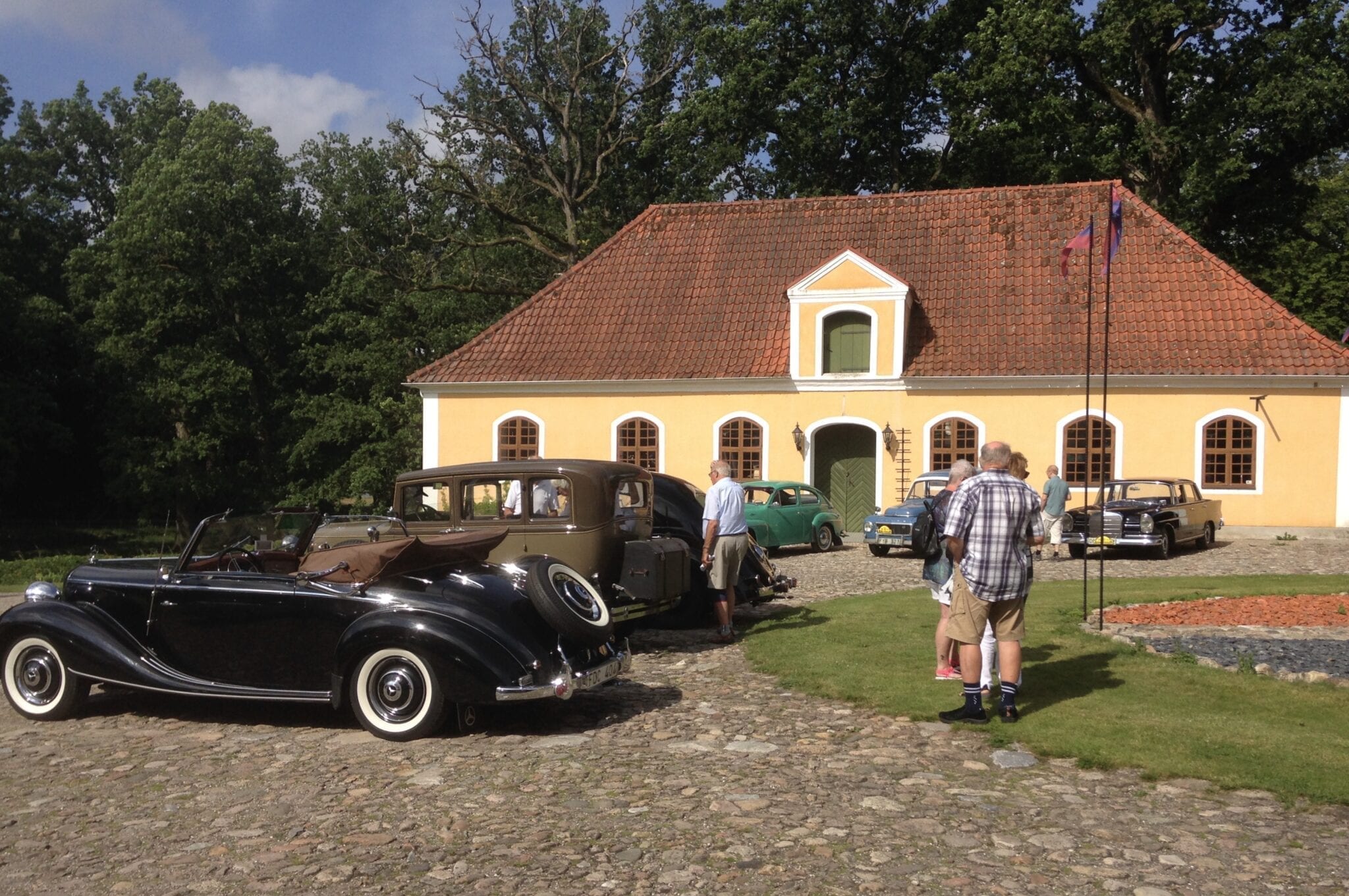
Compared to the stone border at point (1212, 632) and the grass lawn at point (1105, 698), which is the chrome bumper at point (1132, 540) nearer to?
the grass lawn at point (1105, 698)

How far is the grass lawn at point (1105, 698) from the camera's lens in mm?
7195

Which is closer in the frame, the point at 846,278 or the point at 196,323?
the point at 846,278

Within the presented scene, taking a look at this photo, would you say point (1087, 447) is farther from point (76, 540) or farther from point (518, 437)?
point (76, 540)

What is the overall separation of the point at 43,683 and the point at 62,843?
3.26m

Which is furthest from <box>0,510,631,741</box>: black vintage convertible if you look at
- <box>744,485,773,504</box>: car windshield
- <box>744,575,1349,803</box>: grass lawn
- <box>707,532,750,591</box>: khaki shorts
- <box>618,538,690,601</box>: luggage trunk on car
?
<box>744,485,773,504</box>: car windshield

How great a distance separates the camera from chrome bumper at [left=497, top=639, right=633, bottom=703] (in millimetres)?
7785

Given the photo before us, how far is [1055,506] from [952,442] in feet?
24.1

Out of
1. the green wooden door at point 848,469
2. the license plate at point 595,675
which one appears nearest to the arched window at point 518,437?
the green wooden door at point 848,469

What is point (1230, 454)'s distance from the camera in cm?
2645

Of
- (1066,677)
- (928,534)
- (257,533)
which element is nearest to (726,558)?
(928,534)

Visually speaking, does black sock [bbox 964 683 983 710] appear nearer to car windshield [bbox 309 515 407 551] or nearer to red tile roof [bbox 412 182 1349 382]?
car windshield [bbox 309 515 407 551]

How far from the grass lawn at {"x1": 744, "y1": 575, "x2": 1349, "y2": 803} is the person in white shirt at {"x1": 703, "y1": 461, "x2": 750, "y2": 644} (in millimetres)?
523

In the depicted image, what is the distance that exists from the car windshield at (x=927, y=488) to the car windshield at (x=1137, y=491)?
9.41 feet

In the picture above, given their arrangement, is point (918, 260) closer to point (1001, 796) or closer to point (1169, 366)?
point (1169, 366)
